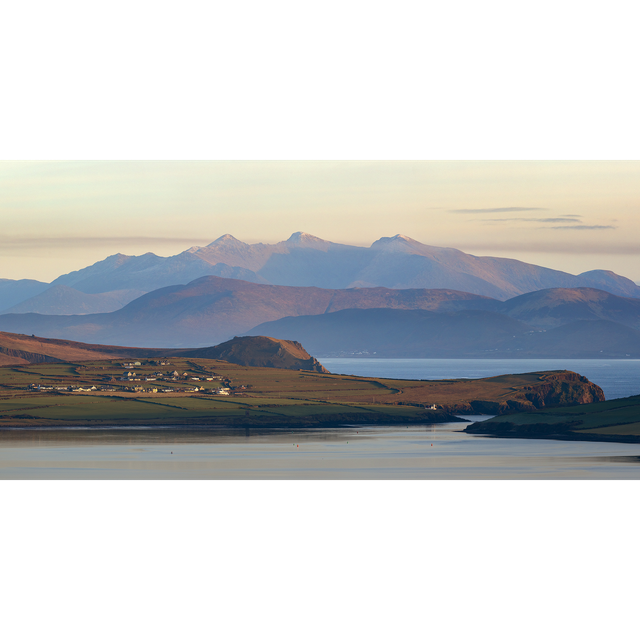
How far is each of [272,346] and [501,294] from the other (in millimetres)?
10409

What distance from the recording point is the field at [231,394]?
101ft

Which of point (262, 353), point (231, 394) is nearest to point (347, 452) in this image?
point (262, 353)

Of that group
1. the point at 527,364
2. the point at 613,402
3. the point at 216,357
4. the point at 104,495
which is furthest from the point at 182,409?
the point at 104,495

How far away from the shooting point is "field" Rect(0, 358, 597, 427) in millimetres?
30750

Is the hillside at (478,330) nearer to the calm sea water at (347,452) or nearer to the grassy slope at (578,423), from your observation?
the calm sea water at (347,452)

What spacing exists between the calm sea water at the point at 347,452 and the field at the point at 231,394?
42.0 inches

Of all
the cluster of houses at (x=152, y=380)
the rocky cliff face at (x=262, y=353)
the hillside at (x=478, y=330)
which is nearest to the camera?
the hillside at (x=478, y=330)

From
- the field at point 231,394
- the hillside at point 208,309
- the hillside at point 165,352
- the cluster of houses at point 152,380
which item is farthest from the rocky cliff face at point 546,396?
the cluster of houses at point 152,380

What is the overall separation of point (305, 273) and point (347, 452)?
568 centimetres

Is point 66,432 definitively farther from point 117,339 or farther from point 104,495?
point 104,495

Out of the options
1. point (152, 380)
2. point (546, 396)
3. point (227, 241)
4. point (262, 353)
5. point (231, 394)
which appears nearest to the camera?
point (227, 241)

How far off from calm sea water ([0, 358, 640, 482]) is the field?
107 cm

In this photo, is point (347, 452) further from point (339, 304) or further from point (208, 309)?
point (208, 309)

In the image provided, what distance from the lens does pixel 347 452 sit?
23594mm
